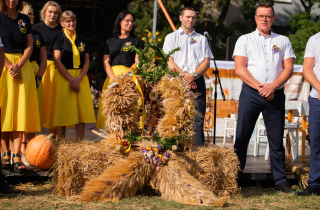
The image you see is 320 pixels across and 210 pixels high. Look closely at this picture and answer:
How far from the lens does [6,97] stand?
4332 millimetres

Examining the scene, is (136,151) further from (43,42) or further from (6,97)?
(43,42)

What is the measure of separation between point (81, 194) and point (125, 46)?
92.1 inches

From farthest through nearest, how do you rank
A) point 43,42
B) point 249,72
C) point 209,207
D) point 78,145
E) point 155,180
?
point 43,42
point 249,72
point 78,145
point 155,180
point 209,207

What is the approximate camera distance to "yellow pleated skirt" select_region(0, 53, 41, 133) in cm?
430

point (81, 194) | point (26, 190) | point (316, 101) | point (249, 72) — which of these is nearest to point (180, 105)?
point (249, 72)

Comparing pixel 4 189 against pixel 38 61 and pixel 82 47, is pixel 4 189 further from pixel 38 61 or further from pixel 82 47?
pixel 82 47

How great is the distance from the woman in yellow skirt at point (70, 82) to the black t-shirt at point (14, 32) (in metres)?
0.59

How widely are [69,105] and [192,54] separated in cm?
180

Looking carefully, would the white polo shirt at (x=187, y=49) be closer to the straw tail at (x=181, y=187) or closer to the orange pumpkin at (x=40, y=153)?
the straw tail at (x=181, y=187)

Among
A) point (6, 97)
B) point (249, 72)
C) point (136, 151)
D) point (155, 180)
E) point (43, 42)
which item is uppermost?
point (43, 42)

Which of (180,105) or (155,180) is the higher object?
(180,105)

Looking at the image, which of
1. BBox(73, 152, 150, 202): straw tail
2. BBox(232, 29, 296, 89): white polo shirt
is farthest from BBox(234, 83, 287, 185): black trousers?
BBox(73, 152, 150, 202): straw tail

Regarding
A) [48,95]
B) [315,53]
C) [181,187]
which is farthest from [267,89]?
[48,95]

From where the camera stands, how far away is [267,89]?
4.30 metres
